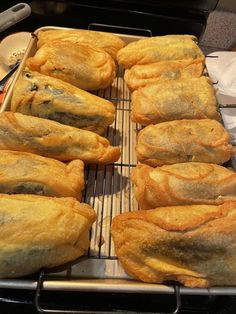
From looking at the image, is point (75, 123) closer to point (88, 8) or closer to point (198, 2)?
point (88, 8)

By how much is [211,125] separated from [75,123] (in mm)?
528

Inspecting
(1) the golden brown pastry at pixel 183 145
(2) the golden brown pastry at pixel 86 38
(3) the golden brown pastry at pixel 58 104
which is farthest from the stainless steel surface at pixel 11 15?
(1) the golden brown pastry at pixel 183 145

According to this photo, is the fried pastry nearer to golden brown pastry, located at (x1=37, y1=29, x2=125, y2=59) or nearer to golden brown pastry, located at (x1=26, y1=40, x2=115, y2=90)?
golden brown pastry, located at (x1=26, y1=40, x2=115, y2=90)

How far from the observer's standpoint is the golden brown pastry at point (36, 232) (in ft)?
2.91

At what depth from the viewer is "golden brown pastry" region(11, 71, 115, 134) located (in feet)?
4.28

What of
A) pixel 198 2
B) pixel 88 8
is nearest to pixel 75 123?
pixel 88 8

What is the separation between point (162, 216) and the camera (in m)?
0.96

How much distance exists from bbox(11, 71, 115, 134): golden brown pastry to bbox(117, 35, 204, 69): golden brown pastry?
0.38 meters

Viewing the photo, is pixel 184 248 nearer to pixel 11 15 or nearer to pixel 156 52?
pixel 156 52

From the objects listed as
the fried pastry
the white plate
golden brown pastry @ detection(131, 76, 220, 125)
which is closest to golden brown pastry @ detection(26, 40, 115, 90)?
golden brown pastry @ detection(131, 76, 220, 125)

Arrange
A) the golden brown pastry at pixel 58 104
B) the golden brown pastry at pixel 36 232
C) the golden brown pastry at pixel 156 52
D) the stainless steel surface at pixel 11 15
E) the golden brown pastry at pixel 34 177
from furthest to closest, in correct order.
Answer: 1. the golden brown pastry at pixel 156 52
2. the stainless steel surface at pixel 11 15
3. the golden brown pastry at pixel 58 104
4. the golden brown pastry at pixel 34 177
5. the golden brown pastry at pixel 36 232

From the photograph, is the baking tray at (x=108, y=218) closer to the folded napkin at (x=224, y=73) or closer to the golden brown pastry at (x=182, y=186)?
the golden brown pastry at (x=182, y=186)

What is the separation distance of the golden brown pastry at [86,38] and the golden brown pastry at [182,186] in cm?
80

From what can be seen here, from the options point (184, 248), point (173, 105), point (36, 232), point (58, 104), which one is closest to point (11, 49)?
point (58, 104)
